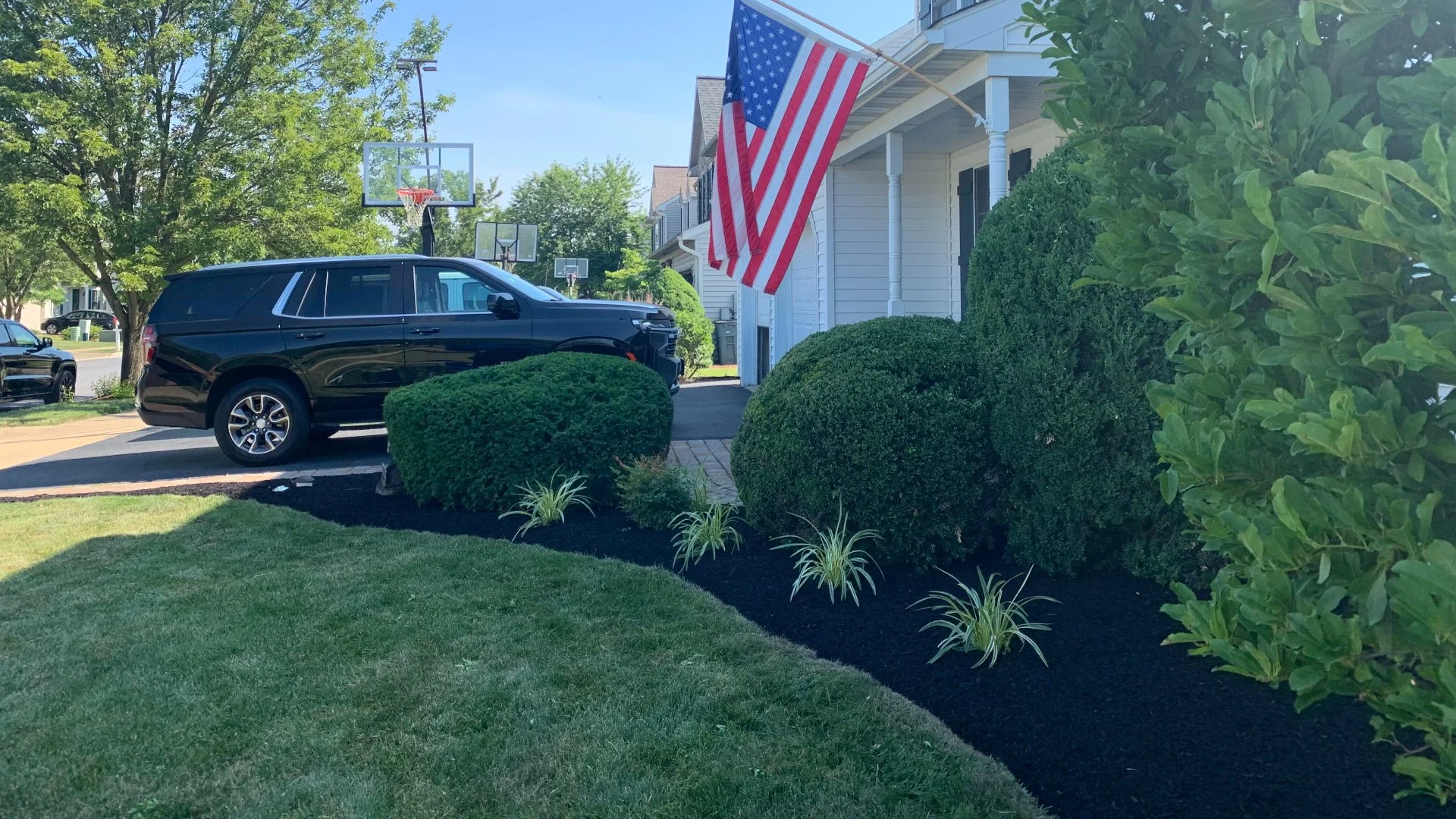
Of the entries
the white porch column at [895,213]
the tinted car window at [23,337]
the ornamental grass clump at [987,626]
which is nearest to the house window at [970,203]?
the white porch column at [895,213]

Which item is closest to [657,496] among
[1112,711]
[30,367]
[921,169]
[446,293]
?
[1112,711]

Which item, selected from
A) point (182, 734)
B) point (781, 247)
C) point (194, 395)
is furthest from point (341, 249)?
point (182, 734)

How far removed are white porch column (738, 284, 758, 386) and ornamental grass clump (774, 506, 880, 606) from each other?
12352 mm

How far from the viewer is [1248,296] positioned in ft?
6.63

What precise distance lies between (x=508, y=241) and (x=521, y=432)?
22.5 m

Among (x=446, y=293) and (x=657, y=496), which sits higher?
(x=446, y=293)

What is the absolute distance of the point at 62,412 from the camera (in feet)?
56.6

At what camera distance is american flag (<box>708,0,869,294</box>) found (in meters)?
6.72

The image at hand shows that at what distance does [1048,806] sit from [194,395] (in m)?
9.28

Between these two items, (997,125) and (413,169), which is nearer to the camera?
(997,125)

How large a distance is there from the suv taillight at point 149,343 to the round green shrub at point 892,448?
7.19m

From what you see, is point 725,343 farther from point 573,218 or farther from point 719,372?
point 573,218

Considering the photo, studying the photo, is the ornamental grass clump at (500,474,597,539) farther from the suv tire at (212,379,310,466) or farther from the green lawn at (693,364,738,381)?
the green lawn at (693,364,738,381)

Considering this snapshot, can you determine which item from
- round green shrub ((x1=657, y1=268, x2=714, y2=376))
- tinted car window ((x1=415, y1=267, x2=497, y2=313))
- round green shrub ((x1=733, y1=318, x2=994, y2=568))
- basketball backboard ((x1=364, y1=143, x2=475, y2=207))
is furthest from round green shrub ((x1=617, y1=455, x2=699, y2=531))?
round green shrub ((x1=657, y1=268, x2=714, y2=376))
